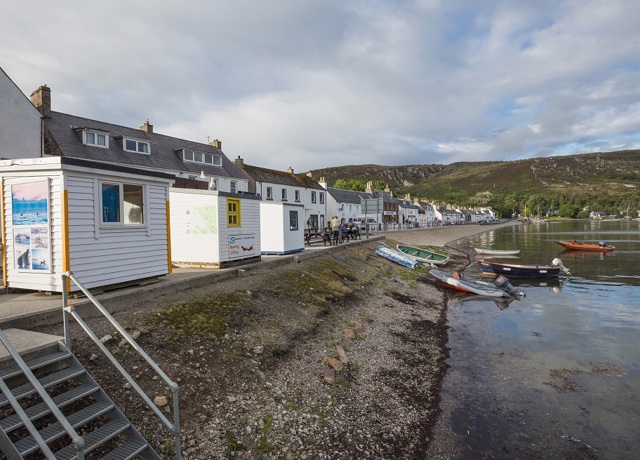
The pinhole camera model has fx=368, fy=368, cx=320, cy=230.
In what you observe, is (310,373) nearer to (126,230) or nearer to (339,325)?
(339,325)

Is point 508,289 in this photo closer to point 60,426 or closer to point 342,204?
point 60,426

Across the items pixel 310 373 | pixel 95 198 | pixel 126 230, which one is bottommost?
pixel 310 373

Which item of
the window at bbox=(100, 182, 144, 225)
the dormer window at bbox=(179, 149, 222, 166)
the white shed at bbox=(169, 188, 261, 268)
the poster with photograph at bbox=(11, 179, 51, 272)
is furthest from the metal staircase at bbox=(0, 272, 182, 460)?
the dormer window at bbox=(179, 149, 222, 166)

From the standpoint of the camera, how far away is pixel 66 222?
29.1 feet

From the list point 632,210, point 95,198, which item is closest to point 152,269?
point 95,198

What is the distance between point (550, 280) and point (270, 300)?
26144 mm

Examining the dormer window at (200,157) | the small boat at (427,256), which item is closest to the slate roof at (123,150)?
the dormer window at (200,157)

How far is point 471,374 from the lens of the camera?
11234 millimetres

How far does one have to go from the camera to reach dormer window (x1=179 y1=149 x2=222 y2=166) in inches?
1504

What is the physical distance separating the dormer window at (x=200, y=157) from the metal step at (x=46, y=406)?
115ft

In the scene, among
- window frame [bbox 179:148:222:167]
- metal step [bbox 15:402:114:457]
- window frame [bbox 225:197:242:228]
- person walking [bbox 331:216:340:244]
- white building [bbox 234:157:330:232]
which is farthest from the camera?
white building [bbox 234:157:330:232]

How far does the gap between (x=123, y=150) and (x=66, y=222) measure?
→ 26.8 m

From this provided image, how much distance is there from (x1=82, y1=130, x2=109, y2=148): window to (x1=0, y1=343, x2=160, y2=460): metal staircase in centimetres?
2936

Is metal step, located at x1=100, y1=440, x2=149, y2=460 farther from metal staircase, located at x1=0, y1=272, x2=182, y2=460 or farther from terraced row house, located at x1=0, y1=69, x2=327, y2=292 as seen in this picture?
terraced row house, located at x1=0, y1=69, x2=327, y2=292
